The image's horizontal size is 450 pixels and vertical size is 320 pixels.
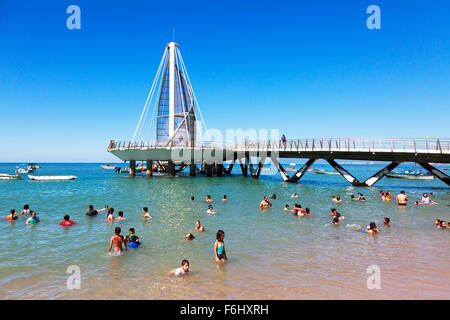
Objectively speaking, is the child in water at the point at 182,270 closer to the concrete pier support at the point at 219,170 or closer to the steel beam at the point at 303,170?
the steel beam at the point at 303,170

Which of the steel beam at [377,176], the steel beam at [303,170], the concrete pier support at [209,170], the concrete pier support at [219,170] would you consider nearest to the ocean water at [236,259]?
the steel beam at [377,176]

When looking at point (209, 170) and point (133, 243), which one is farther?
point (209, 170)

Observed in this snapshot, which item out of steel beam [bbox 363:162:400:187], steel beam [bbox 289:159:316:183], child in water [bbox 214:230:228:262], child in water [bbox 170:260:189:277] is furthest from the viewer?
steel beam [bbox 289:159:316:183]

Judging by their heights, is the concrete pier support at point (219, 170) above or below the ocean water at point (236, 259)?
above

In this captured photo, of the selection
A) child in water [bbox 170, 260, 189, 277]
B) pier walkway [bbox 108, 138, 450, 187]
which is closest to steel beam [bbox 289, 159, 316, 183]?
pier walkway [bbox 108, 138, 450, 187]

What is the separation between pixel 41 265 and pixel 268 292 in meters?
7.32

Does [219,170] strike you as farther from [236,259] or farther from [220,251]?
[220,251]

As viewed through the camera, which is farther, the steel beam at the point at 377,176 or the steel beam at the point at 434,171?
the steel beam at the point at 377,176

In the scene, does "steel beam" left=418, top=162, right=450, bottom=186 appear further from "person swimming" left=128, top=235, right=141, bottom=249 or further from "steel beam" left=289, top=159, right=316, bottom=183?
"person swimming" left=128, top=235, right=141, bottom=249

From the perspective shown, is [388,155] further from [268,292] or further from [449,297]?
[268,292]

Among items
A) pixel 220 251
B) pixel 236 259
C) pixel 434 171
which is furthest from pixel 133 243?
pixel 434 171

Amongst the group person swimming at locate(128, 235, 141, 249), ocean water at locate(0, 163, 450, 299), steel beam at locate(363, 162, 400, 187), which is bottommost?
ocean water at locate(0, 163, 450, 299)

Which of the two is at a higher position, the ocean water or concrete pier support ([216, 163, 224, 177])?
concrete pier support ([216, 163, 224, 177])

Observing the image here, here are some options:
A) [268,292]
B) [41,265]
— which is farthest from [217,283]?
[41,265]
